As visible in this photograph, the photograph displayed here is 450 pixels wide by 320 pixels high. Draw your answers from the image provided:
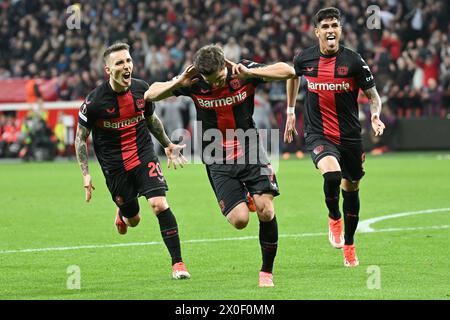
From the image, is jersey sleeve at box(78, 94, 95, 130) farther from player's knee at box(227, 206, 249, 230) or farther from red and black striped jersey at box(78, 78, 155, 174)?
player's knee at box(227, 206, 249, 230)

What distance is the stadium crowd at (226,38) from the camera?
1077 inches

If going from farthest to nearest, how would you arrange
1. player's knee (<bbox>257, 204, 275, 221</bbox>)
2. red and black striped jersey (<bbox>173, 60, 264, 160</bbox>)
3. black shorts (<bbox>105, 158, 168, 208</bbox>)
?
black shorts (<bbox>105, 158, 168, 208</bbox>) → red and black striped jersey (<bbox>173, 60, 264, 160</bbox>) → player's knee (<bbox>257, 204, 275, 221</bbox>)

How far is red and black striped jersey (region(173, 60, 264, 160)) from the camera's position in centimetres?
911

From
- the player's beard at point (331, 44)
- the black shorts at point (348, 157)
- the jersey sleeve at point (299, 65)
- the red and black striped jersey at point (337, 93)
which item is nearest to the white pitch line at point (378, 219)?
the black shorts at point (348, 157)

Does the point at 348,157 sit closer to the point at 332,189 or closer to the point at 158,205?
the point at 332,189

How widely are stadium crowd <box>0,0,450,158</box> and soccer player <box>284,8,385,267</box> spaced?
16.7m

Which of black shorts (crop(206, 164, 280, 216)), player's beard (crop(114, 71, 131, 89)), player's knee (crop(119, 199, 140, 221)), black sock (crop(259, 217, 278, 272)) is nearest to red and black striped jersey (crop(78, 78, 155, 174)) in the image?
player's beard (crop(114, 71, 131, 89))

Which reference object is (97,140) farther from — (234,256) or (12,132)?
(12,132)

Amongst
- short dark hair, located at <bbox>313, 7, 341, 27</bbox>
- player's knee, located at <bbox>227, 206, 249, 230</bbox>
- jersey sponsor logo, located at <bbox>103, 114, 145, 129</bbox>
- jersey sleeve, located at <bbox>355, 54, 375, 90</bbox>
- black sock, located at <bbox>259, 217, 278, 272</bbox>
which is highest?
short dark hair, located at <bbox>313, 7, 341, 27</bbox>

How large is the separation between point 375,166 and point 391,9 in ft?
25.9

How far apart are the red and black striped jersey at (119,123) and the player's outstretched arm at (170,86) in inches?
33.0

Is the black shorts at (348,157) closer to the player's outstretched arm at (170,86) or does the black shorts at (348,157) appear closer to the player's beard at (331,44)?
the player's beard at (331,44)

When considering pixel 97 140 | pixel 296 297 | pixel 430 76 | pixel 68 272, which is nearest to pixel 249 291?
pixel 296 297

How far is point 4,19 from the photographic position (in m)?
33.5
